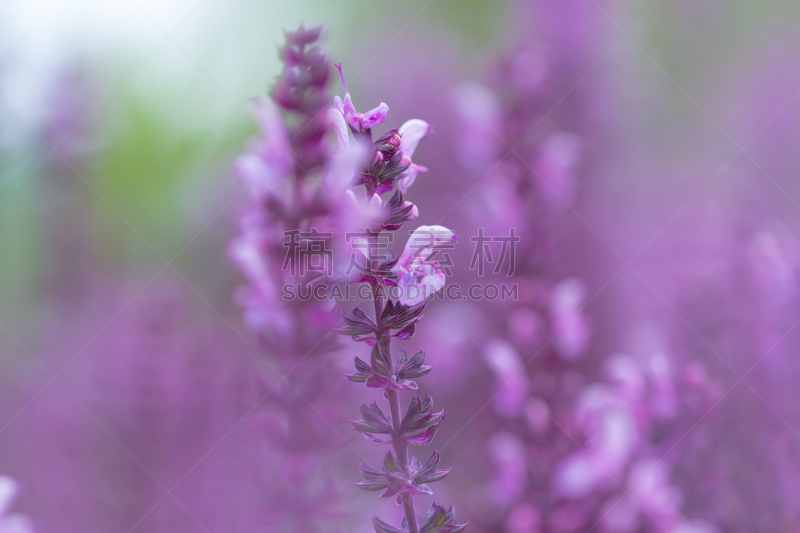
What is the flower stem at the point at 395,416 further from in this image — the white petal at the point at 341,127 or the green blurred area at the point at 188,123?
the green blurred area at the point at 188,123

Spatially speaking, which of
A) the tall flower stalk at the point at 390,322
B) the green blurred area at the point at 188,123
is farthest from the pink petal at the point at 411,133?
the green blurred area at the point at 188,123

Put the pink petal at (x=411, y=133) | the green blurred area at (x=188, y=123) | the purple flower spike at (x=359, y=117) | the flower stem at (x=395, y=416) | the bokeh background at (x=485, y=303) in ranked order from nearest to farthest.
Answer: the flower stem at (x=395, y=416) → the purple flower spike at (x=359, y=117) → the pink petal at (x=411, y=133) → the bokeh background at (x=485, y=303) → the green blurred area at (x=188, y=123)

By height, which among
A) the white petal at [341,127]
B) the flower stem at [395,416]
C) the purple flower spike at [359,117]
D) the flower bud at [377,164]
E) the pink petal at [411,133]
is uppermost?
the pink petal at [411,133]

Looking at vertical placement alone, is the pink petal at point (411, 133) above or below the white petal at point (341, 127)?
above

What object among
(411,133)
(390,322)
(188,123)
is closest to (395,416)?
(390,322)

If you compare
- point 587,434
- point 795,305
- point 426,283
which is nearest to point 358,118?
point 426,283

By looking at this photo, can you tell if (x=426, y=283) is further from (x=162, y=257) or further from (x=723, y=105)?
(x=723, y=105)
